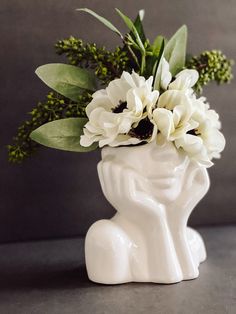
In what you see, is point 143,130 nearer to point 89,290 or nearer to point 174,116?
point 174,116

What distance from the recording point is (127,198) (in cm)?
83

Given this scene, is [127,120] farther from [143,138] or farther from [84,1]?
[84,1]

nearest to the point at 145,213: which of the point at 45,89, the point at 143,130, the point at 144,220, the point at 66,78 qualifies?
the point at 144,220

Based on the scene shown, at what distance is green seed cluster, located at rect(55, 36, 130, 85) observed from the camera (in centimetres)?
89

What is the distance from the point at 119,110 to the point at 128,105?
27mm

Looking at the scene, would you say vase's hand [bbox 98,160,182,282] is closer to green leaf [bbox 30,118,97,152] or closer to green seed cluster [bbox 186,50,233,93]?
green leaf [bbox 30,118,97,152]

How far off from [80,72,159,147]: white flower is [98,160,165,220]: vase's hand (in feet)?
0.14

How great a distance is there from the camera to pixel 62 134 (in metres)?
0.86

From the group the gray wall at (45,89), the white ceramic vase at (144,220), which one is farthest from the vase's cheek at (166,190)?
the gray wall at (45,89)

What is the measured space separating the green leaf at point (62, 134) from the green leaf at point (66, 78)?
0.16 feet

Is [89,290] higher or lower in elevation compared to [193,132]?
lower

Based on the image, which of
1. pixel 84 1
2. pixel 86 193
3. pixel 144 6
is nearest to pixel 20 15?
pixel 84 1

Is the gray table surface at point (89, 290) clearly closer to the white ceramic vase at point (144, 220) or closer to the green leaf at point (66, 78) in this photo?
the white ceramic vase at point (144, 220)

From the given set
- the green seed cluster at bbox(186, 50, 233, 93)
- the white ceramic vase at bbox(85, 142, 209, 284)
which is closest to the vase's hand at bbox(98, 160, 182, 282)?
the white ceramic vase at bbox(85, 142, 209, 284)
